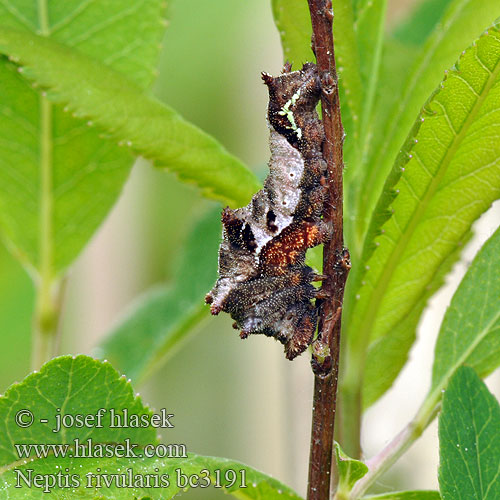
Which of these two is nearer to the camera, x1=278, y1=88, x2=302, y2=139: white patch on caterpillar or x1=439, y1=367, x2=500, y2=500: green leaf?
x1=439, y1=367, x2=500, y2=500: green leaf

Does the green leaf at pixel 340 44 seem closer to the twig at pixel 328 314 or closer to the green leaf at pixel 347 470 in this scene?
the twig at pixel 328 314

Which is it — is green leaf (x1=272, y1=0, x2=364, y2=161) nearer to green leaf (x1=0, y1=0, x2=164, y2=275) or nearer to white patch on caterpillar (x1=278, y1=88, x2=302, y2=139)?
white patch on caterpillar (x1=278, y1=88, x2=302, y2=139)

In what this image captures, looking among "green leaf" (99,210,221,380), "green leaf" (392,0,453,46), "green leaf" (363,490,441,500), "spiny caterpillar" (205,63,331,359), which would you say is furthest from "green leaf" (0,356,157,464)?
"green leaf" (392,0,453,46)

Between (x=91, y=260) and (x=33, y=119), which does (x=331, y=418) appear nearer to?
(x=33, y=119)

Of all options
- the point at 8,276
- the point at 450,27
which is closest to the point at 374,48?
the point at 450,27

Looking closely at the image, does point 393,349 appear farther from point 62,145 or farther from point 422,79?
point 62,145

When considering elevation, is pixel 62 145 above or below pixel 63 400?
above

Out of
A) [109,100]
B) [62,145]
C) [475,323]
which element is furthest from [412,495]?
[62,145]
